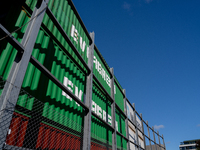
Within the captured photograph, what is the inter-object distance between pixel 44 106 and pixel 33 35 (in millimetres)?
1994

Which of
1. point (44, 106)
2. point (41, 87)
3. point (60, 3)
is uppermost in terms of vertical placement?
point (60, 3)

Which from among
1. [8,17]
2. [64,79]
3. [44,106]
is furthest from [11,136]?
[8,17]

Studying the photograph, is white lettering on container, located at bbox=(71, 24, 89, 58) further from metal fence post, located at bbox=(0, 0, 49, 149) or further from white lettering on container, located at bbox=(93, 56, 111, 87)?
metal fence post, located at bbox=(0, 0, 49, 149)

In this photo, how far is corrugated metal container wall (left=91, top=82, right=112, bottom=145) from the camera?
665cm

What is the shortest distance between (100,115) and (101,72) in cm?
234

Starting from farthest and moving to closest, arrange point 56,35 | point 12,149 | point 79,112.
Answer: point 79,112 < point 56,35 < point 12,149

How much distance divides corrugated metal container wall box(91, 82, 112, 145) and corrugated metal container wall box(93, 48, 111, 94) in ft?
1.85

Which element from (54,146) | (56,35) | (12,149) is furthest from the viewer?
(56,35)

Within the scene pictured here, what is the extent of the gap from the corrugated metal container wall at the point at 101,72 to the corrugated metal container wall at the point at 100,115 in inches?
22.2

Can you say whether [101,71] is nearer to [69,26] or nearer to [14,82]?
[69,26]

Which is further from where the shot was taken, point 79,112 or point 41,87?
point 79,112

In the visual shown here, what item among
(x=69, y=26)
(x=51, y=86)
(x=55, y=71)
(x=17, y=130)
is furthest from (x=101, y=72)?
(x=17, y=130)

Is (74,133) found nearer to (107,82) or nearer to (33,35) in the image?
(33,35)

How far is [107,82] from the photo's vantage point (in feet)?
29.5
